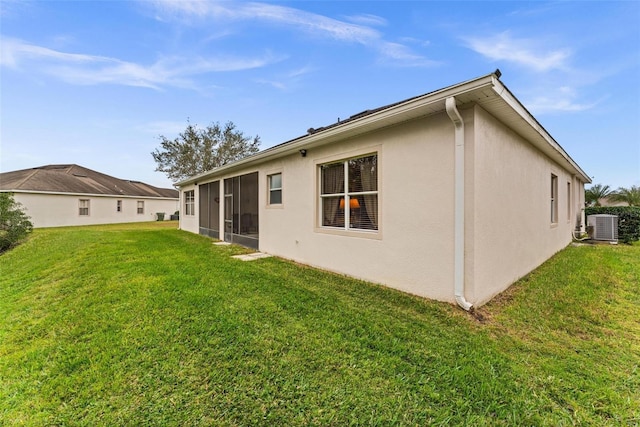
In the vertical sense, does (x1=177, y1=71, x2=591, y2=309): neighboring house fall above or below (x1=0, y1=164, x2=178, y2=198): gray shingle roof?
below

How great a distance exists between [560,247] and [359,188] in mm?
7459

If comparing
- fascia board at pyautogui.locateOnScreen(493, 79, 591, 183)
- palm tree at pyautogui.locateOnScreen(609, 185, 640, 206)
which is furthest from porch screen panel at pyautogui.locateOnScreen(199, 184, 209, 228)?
palm tree at pyautogui.locateOnScreen(609, 185, 640, 206)

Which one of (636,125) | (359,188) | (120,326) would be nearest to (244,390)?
(120,326)

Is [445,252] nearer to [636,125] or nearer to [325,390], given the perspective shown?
[325,390]

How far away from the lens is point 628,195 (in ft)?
46.7

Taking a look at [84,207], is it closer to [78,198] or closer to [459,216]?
[78,198]

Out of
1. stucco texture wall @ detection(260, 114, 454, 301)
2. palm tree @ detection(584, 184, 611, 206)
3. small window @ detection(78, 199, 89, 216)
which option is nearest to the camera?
stucco texture wall @ detection(260, 114, 454, 301)

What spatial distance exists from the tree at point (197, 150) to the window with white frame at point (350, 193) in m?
23.9

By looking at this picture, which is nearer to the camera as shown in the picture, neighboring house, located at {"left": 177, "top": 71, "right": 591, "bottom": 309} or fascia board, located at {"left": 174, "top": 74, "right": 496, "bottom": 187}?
fascia board, located at {"left": 174, "top": 74, "right": 496, "bottom": 187}

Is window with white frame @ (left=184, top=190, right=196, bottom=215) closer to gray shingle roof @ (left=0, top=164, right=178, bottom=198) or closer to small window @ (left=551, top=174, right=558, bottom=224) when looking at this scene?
gray shingle roof @ (left=0, top=164, right=178, bottom=198)

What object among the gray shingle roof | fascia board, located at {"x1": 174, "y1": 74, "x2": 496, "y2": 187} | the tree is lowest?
fascia board, located at {"x1": 174, "y1": 74, "x2": 496, "y2": 187}

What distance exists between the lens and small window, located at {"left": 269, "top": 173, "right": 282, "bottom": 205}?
7.46 meters

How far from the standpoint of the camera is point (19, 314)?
3836mm

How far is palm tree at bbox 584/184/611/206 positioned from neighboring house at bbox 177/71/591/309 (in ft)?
41.1
